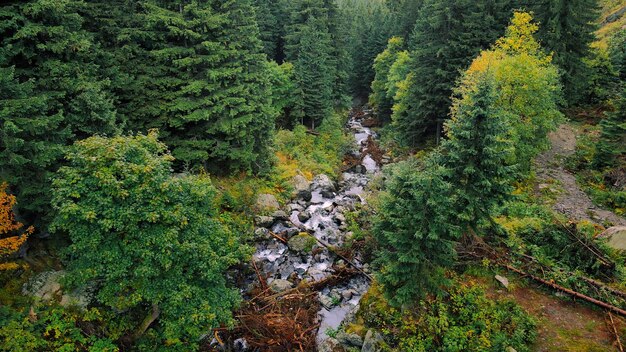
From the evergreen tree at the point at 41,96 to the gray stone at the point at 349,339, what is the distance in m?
12.5

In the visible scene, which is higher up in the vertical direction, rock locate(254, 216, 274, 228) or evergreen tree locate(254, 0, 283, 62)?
evergreen tree locate(254, 0, 283, 62)

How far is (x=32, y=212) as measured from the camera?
47.0ft

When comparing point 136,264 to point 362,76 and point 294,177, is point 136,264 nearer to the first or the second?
point 294,177

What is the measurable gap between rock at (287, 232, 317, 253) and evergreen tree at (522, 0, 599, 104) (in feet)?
85.8

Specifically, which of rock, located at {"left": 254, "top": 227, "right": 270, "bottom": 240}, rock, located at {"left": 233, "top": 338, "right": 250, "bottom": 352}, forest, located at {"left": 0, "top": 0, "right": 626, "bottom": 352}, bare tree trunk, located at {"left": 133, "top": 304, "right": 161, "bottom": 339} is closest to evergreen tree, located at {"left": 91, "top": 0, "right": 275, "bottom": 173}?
forest, located at {"left": 0, "top": 0, "right": 626, "bottom": 352}

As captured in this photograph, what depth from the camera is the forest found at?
1175cm

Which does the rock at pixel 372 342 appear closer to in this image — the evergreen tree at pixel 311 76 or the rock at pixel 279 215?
the rock at pixel 279 215

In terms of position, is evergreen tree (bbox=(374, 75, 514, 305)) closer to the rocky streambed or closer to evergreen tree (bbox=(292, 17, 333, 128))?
the rocky streambed

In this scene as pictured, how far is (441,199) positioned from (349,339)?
21.5 ft

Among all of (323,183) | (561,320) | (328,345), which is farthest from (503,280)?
(323,183)

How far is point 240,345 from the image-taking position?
14.9 meters

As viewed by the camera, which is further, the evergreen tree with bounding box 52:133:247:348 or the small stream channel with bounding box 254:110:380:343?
the small stream channel with bounding box 254:110:380:343

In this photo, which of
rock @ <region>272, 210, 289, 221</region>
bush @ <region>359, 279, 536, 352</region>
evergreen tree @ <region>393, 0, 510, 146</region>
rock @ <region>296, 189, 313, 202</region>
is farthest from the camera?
evergreen tree @ <region>393, 0, 510, 146</region>

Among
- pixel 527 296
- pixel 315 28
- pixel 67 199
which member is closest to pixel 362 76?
pixel 315 28
